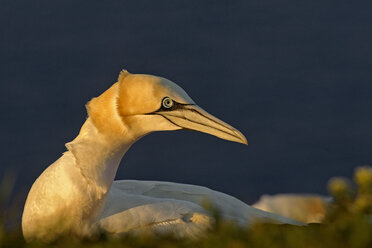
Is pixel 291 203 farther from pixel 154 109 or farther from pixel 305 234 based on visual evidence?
pixel 305 234

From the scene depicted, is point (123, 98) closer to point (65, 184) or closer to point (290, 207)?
point (65, 184)

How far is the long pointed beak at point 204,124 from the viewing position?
7.77 m

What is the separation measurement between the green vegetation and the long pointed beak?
5.34ft

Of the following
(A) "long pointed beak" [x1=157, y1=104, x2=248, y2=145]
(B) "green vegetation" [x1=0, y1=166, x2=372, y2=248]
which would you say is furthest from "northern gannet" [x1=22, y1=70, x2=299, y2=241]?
(B) "green vegetation" [x1=0, y1=166, x2=372, y2=248]

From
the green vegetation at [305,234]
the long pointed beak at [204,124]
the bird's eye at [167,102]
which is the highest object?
the bird's eye at [167,102]

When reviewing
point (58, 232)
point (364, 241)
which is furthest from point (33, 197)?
point (364, 241)

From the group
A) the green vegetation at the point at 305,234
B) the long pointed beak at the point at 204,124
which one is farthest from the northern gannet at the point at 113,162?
the green vegetation at the point at 305,234

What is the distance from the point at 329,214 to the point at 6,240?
2663 millimetres

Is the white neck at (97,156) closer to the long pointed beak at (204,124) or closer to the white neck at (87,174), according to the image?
the white neck at (87,174)

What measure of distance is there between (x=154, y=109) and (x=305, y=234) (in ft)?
8.84

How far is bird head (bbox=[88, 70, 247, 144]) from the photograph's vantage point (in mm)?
7613

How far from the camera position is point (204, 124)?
311 inches

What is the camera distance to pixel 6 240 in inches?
246

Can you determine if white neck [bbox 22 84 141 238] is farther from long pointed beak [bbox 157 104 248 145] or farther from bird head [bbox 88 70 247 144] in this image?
long pointed beak [bbox 157 104 248 145]
